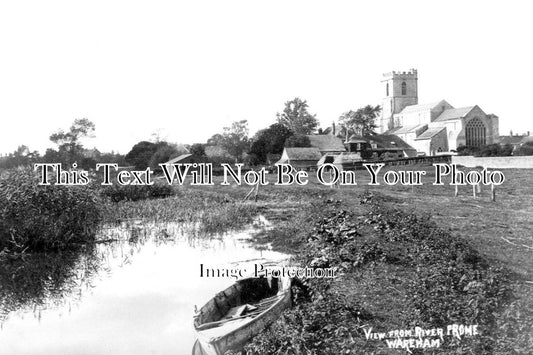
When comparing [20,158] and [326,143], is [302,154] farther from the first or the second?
[20,158]

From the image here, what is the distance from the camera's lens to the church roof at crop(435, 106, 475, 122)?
9094cm

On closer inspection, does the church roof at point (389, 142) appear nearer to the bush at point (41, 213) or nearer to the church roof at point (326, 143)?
the church roof at point (326, 143)

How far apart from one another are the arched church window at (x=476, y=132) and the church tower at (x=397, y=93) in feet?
117

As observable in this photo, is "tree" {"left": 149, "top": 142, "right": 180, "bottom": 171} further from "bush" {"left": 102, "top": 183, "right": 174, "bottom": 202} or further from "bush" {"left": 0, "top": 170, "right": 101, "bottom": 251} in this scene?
"bush" {"left": 0, "top": 170, "right": 101, "bottom": 251}

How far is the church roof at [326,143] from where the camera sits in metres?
77.2

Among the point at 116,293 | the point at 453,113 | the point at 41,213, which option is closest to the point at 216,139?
the point at 453,113

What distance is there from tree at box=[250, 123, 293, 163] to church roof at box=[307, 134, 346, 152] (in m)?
3.72

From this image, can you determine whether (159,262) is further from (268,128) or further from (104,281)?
(268,128)

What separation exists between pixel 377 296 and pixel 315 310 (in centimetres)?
204

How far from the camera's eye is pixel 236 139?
78875 mm

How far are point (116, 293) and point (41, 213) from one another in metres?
7.71

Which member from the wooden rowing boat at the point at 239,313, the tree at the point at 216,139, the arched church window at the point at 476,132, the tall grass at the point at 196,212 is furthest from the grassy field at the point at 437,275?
the arched church window at the point at 476,132

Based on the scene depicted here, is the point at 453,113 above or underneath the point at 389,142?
above

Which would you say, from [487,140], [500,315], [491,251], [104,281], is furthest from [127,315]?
[487,140]
